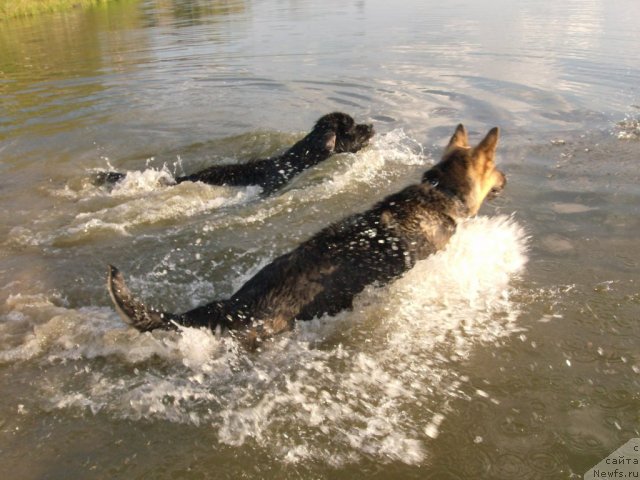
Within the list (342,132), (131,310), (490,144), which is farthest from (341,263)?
(342,132)

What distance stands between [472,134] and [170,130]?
227 inches

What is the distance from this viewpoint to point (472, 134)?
28.1 feet

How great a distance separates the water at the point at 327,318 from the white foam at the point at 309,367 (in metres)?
0.02

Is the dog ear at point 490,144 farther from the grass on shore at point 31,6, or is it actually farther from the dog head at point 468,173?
the grass on shore at point 31,6

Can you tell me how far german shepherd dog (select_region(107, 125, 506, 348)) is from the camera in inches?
142

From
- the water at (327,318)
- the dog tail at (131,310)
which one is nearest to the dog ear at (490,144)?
the water at (327,318)

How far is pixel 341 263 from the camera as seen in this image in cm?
383

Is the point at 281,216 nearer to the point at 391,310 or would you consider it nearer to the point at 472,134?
the point at 391,310

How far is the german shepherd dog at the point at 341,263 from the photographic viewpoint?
3.60 meters

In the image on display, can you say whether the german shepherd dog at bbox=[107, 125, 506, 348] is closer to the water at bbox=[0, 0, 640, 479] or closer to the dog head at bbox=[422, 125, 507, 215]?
the dog head at bbox=[422, 125, 507, 215]

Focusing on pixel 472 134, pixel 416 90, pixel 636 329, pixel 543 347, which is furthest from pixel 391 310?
pixel 416 90

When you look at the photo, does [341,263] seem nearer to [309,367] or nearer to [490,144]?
[309,367]

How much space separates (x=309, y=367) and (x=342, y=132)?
15.5 ft

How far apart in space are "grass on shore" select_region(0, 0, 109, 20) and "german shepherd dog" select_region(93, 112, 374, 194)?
3013 centimetres
